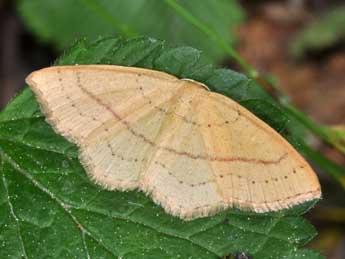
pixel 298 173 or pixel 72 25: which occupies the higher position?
pixel 298 173

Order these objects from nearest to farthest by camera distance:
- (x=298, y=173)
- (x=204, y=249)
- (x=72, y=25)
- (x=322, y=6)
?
(x=298, y=173) → (x=204, y=249) → (x=72, y=25) → (x=322, y=6)

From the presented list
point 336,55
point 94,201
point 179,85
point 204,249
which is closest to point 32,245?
point 94,201

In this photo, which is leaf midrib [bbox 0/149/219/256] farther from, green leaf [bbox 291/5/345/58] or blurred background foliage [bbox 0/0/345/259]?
green leaf [bbox 291/5/345/58]

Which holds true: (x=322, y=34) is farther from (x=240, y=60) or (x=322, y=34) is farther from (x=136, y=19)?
(x=240, y=60)

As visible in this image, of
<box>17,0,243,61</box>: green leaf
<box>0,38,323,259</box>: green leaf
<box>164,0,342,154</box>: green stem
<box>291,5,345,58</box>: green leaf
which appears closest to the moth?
<box>0,38,323,259</box>: green leaf

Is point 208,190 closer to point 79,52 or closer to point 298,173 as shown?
point 298,173

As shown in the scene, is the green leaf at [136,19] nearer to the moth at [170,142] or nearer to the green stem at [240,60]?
the green stem at [240,60]
